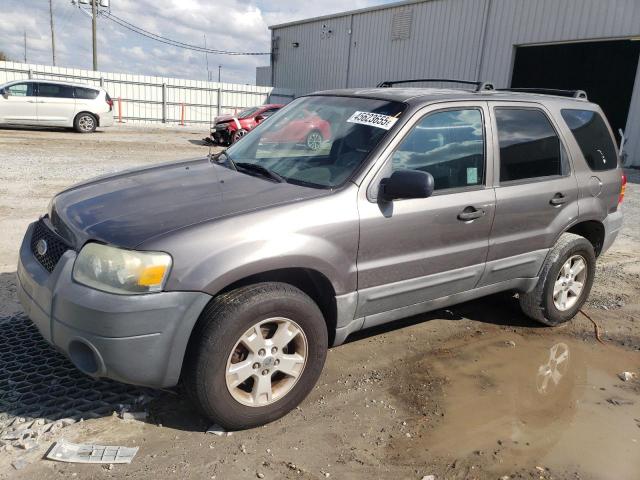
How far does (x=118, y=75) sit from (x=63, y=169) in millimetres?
18310

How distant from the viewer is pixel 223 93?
29703 millimetres

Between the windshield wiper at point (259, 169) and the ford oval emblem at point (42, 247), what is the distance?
123 centimetres

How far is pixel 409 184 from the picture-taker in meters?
2.96

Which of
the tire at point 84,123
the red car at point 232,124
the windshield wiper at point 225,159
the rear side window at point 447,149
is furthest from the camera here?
the tire at point 84,123

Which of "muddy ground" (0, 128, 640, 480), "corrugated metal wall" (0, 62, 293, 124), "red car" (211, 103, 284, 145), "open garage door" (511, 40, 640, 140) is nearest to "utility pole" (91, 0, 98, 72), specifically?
"corrugated metal wall" (0, 62, 293, 124)

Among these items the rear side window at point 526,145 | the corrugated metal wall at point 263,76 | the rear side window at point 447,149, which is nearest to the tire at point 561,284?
the rear side window at point 526,145

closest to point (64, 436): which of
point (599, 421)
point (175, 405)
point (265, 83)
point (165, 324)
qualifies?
point (175, 405)

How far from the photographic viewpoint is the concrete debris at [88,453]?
257 centimetres

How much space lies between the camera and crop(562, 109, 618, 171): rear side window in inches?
170

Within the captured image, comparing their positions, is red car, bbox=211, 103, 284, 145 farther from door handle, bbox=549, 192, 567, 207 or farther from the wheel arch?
door handle, bbox=549, 192, 567, 207

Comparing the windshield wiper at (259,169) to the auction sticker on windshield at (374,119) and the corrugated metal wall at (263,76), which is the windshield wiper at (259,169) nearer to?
the auction sticker on windshield at (374,119)

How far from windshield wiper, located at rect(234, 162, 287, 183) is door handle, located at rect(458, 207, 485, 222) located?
1.18m

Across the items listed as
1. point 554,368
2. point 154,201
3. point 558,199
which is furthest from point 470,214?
point 154,201

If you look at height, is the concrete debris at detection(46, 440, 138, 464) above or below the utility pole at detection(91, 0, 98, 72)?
below
